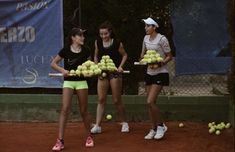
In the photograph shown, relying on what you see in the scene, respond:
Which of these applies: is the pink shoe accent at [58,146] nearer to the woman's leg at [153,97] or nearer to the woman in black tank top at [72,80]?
the woman in black tank top at [72,80]

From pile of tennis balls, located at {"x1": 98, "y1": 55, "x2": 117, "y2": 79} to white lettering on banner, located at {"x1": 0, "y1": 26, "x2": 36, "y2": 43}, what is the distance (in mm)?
2117

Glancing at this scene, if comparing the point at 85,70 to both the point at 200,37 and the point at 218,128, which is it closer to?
the point at 218,128

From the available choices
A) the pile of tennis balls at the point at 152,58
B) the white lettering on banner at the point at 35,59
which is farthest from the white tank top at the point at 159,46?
the white lettering on banner at the point at 35,59

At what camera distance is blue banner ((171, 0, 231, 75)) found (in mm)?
8977

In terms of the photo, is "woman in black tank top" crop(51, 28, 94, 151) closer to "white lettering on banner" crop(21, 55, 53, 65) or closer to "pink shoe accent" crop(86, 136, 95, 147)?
"pink shoe accent" crop(86, 136, 95, 147)

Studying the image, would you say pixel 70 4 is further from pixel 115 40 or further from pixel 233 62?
pixel 233 62

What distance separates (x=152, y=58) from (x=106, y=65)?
73 cm

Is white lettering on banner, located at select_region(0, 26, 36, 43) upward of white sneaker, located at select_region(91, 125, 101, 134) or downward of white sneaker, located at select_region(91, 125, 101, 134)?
upward

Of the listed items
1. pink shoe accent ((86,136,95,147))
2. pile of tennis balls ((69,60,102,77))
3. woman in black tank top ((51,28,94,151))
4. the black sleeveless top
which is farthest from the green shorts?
the black sleeveless top

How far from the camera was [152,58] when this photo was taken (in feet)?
24.0

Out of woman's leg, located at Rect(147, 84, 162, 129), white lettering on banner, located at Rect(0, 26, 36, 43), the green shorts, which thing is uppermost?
white lettering on banner, located at Rect(0, 26, 36, 43)

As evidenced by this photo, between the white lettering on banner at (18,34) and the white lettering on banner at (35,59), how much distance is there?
312 millimetres

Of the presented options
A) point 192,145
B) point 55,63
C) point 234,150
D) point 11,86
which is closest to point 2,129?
point 11,86

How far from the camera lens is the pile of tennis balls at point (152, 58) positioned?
731cm
